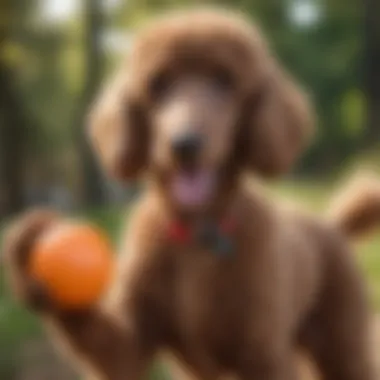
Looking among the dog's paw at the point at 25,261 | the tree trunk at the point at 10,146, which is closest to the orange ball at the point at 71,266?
the dog's paw at the point at 25,261

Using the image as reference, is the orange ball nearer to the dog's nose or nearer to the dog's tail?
the dog's nose

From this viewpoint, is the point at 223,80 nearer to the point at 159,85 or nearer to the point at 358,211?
the point at 159,85

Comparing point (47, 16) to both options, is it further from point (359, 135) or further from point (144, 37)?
point (359, 135)

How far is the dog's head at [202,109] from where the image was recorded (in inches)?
30.6

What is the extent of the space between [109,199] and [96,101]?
10cm

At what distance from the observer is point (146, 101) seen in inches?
31.3

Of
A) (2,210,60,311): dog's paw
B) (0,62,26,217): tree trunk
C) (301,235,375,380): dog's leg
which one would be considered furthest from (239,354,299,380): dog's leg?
(0,62,26,217): tree trunk

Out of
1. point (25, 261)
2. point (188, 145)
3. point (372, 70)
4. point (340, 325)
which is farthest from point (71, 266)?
point (372, 70)

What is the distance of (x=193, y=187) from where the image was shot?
0.79m

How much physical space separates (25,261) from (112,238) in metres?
0.12

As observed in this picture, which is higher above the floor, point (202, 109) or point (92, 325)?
point (202, 109)

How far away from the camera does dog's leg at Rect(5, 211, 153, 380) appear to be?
81cm

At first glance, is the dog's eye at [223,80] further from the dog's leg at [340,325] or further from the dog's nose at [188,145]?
the dog's leg at [340,325]

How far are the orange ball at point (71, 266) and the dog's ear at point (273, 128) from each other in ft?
0.52
